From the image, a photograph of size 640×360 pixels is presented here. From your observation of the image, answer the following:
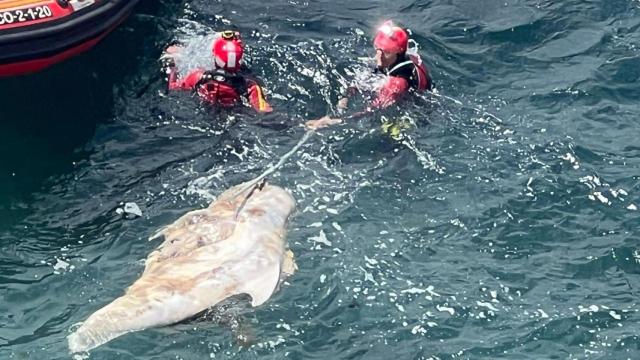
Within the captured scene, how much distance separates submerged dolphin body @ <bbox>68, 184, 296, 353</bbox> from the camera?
7520 millimetres

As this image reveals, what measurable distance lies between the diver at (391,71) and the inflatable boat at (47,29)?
2.74 m

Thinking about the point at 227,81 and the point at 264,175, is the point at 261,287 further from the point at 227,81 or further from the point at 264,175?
the point at 227,81

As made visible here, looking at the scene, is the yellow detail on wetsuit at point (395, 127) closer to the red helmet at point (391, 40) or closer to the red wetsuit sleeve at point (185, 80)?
the red helmet at point (391, 40)

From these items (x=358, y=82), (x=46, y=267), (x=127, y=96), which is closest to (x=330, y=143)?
(x=358, y=82)

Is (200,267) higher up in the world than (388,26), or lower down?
lower down

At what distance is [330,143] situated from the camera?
10.6m

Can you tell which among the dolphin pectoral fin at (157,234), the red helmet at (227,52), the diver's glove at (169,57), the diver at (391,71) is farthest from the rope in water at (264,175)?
the diver's glove at (169,57)

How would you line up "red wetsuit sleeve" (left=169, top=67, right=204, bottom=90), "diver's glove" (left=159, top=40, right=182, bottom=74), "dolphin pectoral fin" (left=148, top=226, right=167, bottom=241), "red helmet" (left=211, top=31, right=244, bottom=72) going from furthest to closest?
1. "diver's glove" (left=159, top=40, right=182, bottom=74)
2. "red wetsuit sleeve" (left=169, top=67, right=204, bottom=90)
3. "red helmet" (left=211, top=31, right=244, bottom=72)
4. "dolphin pectoral fin" (left=148, top=226, right=167, bottom=241)

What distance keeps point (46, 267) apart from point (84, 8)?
11.7 feet

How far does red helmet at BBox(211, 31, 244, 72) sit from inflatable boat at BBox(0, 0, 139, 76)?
1560 mm

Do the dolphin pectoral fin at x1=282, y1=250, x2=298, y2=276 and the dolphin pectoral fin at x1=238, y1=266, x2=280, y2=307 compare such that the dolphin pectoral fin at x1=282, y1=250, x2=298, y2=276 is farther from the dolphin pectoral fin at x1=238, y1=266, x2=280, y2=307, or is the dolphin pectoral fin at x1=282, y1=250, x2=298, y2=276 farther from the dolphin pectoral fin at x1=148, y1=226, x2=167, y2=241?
the dolphin pectoral fin at x1=148, y1=226, x2=167, y2=241

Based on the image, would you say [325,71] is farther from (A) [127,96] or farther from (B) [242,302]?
(B) [242,302]

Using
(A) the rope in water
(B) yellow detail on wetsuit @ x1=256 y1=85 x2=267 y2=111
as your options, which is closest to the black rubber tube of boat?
(B) yellow detail on wetsuit @ x1=256 y1=85 x2=267 y2=111

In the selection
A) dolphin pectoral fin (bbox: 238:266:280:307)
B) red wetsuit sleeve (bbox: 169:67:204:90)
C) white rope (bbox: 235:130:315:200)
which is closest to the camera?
dolphin pectoral fin (bbox: 238:266:280:307)
